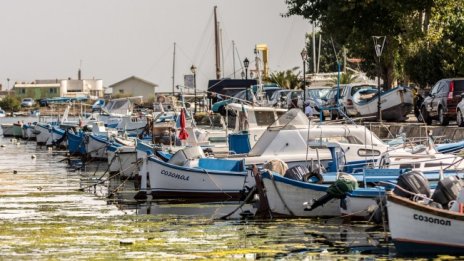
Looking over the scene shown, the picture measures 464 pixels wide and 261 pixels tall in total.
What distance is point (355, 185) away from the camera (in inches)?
1112

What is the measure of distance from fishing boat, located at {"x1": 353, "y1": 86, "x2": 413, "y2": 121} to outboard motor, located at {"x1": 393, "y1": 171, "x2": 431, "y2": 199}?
26454 millimetres

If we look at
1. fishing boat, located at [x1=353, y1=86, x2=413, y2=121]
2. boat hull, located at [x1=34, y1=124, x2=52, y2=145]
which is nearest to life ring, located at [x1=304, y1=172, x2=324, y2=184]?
fishing boat, located at [x1=353, y1=86, x2=413, y2=121]

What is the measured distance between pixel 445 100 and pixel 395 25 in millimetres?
14720

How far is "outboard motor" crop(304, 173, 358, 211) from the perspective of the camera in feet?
92.3

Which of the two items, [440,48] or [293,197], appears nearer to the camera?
[293,197]

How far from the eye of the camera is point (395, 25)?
195 feet

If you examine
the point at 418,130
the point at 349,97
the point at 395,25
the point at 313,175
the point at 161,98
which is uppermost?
the point at 395,25

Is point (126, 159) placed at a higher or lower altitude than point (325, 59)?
lower

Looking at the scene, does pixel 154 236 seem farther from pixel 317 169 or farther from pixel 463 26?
pixel 463 26

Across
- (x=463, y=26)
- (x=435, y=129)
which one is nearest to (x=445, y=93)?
(x=435, y=129)

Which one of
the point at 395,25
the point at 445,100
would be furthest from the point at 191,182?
the point at 395,25

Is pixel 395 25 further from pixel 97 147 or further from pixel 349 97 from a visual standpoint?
pixel 97 147

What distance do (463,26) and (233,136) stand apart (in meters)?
20.6

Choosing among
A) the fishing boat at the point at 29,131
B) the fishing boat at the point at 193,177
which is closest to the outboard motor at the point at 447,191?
the fishing boat at the point at 193,177
